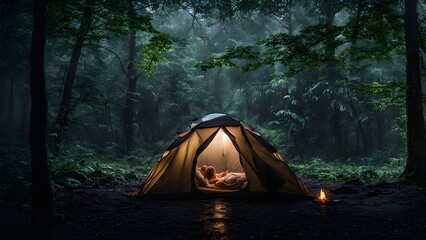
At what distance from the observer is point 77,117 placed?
23000 millimetres

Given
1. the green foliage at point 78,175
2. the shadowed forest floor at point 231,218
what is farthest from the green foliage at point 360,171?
the green foliage at point 78,175

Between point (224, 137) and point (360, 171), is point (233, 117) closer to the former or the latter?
point (224, 137)

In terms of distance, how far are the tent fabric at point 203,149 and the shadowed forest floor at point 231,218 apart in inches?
17.6

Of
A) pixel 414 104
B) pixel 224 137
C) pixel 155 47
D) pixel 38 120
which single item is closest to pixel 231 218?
pixel 38 120

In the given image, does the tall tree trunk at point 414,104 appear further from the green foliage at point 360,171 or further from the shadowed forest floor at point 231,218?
the shadowed forest floor at point 231,218

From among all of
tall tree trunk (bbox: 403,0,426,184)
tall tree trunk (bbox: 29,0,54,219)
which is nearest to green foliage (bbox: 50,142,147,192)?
tall tree trunk (bbox: 29,0,54,219)

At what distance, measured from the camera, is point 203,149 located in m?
9.12

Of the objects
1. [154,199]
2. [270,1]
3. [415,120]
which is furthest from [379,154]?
[154,199]

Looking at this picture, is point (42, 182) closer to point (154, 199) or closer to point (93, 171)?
point (154, 199)

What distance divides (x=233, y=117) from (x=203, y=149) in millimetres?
1480

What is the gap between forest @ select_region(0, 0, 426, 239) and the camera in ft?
20.1

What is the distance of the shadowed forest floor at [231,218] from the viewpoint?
216 inches

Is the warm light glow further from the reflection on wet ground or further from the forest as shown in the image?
the reflection on wet ground

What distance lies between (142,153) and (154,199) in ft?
40.4
